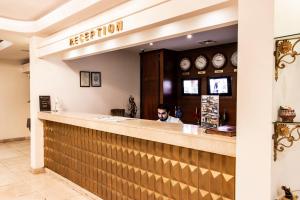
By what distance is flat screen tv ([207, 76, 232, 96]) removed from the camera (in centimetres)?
613

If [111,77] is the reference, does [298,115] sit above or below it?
below

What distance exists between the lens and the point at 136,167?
10.2 ft

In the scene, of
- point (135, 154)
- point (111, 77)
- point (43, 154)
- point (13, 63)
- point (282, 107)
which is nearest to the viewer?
point (282, 107)

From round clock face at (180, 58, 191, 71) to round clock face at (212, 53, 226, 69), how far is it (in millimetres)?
766

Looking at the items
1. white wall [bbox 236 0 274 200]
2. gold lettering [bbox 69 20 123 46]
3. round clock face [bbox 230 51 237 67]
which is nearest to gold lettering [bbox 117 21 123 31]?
gold lettering [bbox 69 20 123 46]

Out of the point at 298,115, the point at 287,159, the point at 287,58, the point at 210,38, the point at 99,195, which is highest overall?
the point at 210,38

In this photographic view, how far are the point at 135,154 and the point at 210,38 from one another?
3.48m

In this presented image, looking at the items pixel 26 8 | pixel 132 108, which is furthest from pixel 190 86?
pixel 26 8

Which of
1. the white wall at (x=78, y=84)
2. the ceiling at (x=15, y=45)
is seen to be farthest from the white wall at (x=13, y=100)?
the white wall at (x=78, y=84)

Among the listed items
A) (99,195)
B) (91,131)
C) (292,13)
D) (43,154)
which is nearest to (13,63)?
(43,154)

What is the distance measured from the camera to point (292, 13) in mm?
2004

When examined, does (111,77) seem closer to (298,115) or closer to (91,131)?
(91,131)

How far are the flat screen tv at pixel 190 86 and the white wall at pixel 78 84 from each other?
1328mm

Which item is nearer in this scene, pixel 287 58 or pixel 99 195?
pixel 287 58
